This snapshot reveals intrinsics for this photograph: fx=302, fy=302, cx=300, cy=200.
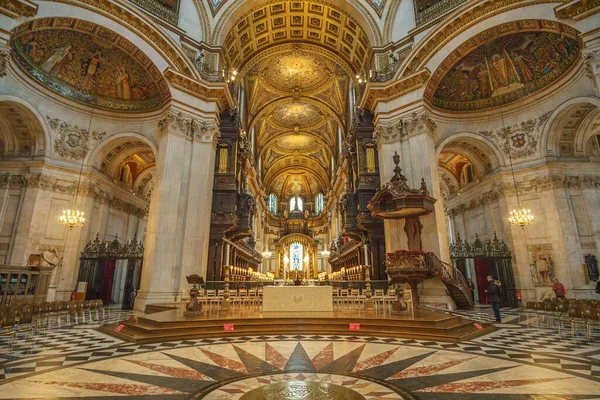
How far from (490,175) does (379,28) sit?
916 centimetres

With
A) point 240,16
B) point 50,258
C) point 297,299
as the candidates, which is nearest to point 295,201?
point 240,16

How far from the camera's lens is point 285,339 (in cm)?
615

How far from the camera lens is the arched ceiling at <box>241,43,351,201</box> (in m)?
21.4

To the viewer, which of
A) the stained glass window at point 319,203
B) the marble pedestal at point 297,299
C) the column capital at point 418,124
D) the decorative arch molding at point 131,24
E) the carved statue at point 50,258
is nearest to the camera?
the marble pedestal at point 297,299

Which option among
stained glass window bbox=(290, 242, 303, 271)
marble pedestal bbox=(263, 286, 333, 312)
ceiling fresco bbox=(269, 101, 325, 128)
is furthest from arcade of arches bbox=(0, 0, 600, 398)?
stained glass window bbox=(290, 242, 303, 271)

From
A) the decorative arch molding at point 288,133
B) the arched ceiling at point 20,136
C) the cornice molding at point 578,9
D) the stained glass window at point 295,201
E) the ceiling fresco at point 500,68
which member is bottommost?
the arched ceiling at point 20,136

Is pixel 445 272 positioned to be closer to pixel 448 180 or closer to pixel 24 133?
pixel 448 180

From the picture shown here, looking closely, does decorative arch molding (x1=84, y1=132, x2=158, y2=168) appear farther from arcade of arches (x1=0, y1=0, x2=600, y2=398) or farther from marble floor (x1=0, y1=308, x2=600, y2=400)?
marble floor (x1=0, y1=308, x2=600, y2=400)

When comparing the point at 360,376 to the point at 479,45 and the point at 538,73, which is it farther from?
the point at 538,73

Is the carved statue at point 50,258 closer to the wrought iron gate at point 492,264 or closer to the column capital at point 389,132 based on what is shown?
the column capital at point 389,132

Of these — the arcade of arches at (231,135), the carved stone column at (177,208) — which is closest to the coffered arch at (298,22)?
the arcade of arches at (231,135)

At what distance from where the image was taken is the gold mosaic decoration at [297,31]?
659 inches

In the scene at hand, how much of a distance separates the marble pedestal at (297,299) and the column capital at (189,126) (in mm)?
7833

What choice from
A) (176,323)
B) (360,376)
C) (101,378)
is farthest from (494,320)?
(101,378)
